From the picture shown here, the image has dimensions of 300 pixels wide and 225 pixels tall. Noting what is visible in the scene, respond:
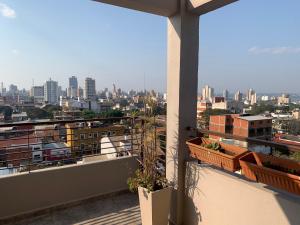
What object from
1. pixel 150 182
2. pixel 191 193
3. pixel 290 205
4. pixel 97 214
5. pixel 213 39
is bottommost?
pixel 97 214

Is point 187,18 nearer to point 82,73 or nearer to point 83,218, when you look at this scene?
point 83,218

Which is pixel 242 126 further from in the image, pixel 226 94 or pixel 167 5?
pixel 226 94

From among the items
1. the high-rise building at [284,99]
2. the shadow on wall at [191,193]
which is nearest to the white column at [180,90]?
the shadow on wall at [191,193]

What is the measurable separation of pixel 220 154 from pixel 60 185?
2.19 meters

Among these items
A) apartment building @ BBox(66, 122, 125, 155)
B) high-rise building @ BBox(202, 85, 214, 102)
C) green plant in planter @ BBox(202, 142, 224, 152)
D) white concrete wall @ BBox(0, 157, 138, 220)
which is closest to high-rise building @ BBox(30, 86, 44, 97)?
apartment building @ BBox(66, 122, 125, 155)

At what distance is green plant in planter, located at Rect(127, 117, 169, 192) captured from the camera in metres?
2.29

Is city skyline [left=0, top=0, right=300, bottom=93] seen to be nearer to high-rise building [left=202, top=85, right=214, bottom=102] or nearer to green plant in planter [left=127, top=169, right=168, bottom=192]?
high-rise building [left=202, top=85, right=214, bottom=102]

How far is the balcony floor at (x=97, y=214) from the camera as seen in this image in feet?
8.52

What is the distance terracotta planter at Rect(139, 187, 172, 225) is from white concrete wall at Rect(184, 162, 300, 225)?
0.90ft

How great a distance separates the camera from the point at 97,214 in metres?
2.77

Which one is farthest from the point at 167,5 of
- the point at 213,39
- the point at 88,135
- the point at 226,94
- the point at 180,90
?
the point at 226,94

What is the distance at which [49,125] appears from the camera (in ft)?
9.47

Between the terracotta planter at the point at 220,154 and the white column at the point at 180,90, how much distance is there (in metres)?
0.20

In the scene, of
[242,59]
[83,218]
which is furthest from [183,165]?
[242,59]
